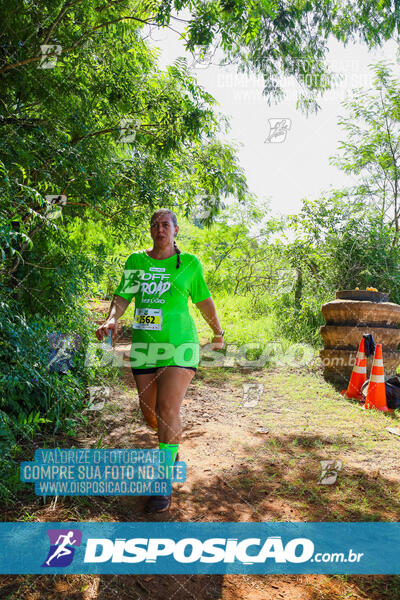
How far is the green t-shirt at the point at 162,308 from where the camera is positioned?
288 cm

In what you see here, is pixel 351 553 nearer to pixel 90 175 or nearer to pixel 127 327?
pixel 90 175

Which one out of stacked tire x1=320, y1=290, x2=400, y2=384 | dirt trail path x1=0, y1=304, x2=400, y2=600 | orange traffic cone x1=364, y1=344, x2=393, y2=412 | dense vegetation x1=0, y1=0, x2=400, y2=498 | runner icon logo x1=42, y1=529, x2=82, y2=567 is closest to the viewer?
dirt trail path x1=0, y1=304, x2=400, y2=600

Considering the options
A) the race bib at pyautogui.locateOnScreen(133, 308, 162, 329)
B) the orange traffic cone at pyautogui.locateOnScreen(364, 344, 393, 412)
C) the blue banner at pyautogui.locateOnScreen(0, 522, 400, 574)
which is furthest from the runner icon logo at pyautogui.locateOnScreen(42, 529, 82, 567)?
the orange traffic cone at pyautogui.locateOnScreen(364, 344, 393, 412)

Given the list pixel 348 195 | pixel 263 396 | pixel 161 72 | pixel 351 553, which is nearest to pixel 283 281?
pixel 348 195

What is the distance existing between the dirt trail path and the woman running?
0.50 meters

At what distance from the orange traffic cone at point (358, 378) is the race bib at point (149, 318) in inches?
153

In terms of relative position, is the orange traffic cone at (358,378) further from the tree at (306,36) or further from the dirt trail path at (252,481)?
the tree at (306,36)

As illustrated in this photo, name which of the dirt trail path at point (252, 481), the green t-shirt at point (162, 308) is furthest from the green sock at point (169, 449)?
the green t-shirt at point (162, 308)

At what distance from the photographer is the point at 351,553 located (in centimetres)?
229

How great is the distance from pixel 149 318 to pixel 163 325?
12 cm

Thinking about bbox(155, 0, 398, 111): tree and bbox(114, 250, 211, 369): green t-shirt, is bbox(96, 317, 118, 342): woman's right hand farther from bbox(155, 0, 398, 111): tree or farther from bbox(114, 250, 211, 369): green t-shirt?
bbox(155, 0, 398, 111): tree

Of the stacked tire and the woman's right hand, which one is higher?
the woman's right hand

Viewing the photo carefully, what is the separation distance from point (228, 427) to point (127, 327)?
200 inches

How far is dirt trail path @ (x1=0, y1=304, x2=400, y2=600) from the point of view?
203 cm
